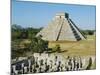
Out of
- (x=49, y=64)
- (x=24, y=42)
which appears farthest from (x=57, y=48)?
(x=24, y=42)

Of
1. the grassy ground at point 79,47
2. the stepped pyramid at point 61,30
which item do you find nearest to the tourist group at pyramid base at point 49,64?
the grassy ground at point 79,47

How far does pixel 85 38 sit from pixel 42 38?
0.51 metres

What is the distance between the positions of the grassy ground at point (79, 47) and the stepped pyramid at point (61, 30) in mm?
54

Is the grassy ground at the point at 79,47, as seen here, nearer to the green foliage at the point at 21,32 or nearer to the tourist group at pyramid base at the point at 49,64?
the tourist group at pyramid base at the point at 49,64

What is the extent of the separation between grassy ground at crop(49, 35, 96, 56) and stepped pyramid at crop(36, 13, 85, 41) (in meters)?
0.05

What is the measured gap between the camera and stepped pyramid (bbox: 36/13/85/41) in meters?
2.48

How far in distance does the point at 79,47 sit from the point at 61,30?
0.29m

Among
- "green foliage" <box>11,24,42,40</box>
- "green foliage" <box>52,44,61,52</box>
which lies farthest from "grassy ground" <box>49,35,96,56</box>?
"green foliage" <box>11,24,42,40</box>

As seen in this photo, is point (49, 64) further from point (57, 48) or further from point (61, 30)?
point (61, 30)

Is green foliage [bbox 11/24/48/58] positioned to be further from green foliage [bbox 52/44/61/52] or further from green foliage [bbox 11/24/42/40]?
green foliage [bbox 52/44/61/52]

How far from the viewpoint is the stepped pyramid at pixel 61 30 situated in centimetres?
248

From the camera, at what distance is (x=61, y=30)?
2.53 meters
